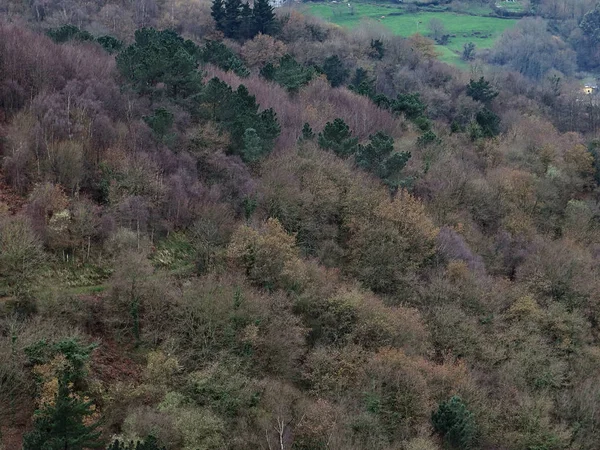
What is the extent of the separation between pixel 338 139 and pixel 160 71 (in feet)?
58.4

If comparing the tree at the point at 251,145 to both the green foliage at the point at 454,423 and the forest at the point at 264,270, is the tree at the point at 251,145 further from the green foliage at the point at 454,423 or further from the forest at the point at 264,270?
the green foliage at the point at 454,423

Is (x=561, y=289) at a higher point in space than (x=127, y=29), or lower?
lower

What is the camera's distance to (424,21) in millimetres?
157625

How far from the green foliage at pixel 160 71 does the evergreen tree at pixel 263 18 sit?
134 ft

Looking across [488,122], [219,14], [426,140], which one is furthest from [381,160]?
[219,14]

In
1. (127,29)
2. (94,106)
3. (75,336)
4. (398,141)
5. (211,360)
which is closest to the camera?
(75,336)

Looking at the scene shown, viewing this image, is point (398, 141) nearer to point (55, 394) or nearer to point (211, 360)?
point (211, 360)

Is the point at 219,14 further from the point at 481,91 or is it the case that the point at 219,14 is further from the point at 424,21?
the point at 424,21

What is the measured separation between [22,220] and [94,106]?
15290 millimetres

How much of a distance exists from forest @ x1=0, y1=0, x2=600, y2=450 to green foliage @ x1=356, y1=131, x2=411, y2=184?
11.8 inches

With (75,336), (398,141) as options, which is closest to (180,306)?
(75,336)

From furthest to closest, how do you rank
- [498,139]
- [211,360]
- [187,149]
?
[498,139]
[187,149]
[211,360]

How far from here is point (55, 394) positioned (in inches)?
1110

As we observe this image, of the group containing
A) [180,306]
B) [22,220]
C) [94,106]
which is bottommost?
[180,306]
